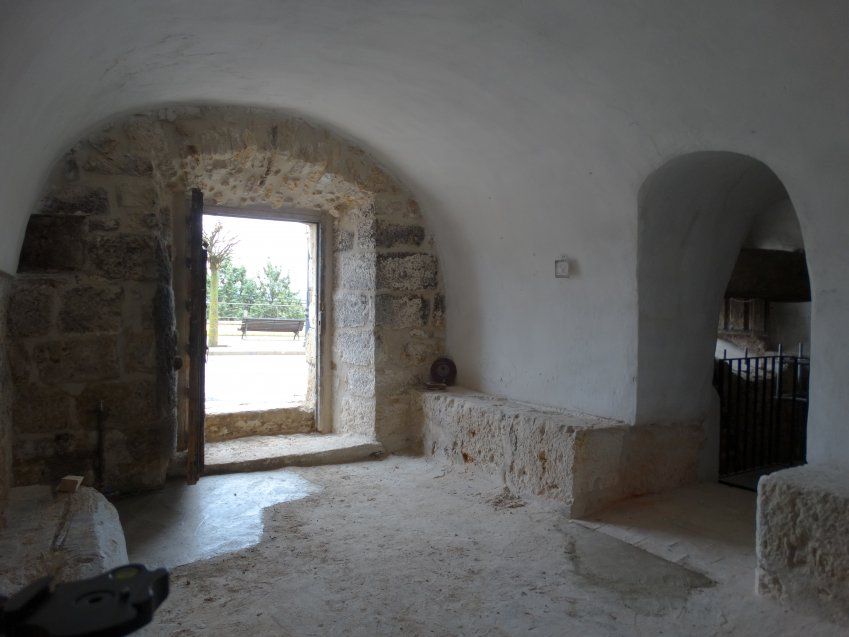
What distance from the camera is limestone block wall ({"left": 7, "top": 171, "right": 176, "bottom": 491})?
105 inches

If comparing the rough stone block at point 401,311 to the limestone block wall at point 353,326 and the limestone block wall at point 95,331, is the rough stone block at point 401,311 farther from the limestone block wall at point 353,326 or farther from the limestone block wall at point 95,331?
the limestone block wall at point 95,331

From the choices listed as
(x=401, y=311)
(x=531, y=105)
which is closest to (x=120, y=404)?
(x=401, y=311)

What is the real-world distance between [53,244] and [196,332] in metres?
0.75

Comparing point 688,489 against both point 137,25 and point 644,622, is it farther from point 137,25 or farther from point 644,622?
point 137,25

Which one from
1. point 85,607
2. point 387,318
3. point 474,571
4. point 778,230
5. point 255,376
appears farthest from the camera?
point 255,376

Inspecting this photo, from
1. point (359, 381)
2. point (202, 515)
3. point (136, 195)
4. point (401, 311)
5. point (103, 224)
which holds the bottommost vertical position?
point (202, 515)

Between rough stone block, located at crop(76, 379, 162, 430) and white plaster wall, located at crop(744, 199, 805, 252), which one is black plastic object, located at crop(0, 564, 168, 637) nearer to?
rough stone block, located at crop(76, 379, 162, 430)

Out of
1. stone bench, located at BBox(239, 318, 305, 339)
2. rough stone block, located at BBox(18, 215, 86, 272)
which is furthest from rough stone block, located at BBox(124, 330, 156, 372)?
stone bench, located at BBox(239, 318, 305, 339)

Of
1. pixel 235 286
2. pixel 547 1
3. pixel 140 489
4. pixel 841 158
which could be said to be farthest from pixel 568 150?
pixel 235 286

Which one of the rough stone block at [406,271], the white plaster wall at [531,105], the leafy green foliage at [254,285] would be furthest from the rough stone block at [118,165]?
the leafy green foliage at [254,285]

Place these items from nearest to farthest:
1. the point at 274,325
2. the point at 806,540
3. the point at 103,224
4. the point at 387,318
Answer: the point at 806,540
the point at 103,224
the point at 387,318
the point at 274,325

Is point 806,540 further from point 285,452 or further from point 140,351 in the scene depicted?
point 140,351

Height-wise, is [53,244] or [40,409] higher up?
[53,244]

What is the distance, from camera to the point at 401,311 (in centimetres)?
382
